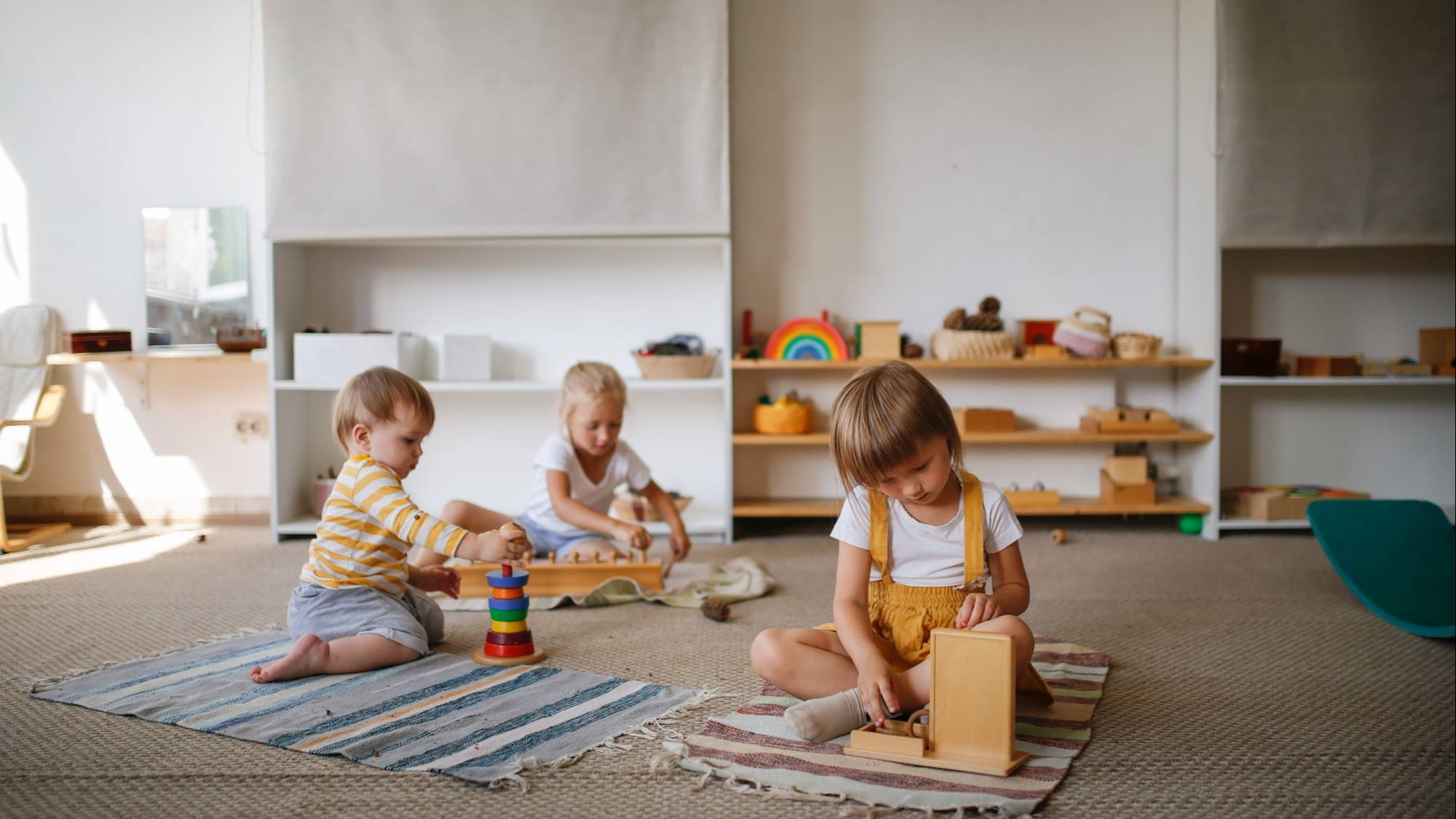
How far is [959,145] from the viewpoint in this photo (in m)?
3.75

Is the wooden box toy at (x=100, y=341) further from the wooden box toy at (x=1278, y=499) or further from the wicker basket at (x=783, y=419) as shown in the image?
the wooden box toy at (x=1278, y=499)

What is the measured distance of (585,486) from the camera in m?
2.77

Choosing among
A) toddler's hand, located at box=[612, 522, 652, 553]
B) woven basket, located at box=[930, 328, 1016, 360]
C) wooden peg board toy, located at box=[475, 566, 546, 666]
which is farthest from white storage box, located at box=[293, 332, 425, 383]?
woven basket, located at box=[930, 328, 1016, 360]

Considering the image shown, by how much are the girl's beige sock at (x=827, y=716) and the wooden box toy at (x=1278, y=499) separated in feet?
8.23

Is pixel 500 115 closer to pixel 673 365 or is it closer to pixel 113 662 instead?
pixel 673 365

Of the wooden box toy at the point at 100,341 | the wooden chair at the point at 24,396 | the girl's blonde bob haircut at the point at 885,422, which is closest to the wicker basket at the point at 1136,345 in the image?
the girl's blonde bob haircut at the point at 885,422

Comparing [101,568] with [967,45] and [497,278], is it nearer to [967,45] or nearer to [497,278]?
[497,278]

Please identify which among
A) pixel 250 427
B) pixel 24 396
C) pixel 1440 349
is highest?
pixel 1440 349

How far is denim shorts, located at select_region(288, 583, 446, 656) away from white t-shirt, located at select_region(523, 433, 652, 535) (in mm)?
791

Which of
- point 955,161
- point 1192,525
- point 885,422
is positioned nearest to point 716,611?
point 885,422

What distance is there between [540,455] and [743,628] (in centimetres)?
82

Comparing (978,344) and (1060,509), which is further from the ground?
(978,344)

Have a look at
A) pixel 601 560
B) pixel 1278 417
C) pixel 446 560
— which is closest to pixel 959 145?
pixel 1278 417

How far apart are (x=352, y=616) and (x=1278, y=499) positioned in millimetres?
2958
